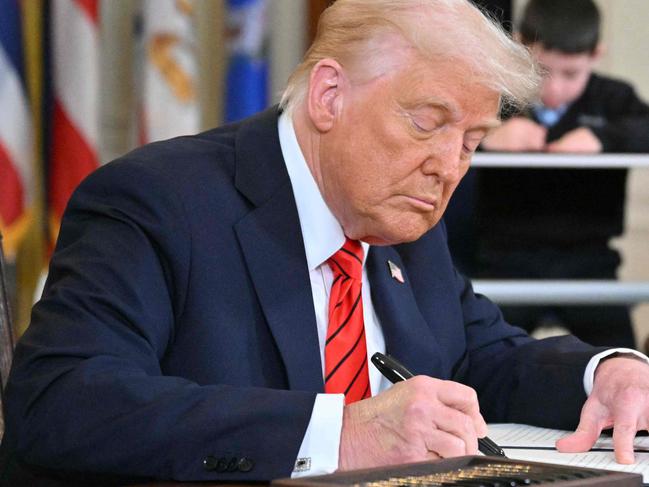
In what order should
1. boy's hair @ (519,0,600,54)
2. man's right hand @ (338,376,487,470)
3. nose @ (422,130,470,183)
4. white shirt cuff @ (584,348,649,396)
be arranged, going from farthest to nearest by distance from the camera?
boy's hair @ (519,0,600,54), white shirt cuff @ (584,348,649,396), nose @ (422,130,470,183), man's right hand @ (338,376,487,470)

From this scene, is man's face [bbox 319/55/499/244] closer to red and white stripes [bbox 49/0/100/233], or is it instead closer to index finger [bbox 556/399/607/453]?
index finger [bbox 556/399/607/453]

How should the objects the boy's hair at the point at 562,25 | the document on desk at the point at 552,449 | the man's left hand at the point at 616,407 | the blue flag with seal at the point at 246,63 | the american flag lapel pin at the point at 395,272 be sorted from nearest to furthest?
the document on desk at the point at 552,449
the man's left hand at the point at 616,407
the american flag lapel pin at the point at 395,272
the boy's hair at the point at 562,25
the blue flag with seal at the point at 246,63

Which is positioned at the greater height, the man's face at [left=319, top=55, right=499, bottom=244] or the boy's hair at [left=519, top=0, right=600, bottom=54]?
the man's face at [left=319, top=55, right=499, bottom=244]

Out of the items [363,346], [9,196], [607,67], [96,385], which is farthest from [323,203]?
[607,67]

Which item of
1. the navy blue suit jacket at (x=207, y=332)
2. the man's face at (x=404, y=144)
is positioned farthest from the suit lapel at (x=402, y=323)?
the man's face at (x=404, y=144)

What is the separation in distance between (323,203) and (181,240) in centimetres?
32

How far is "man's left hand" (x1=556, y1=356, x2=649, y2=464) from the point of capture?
1.77 m

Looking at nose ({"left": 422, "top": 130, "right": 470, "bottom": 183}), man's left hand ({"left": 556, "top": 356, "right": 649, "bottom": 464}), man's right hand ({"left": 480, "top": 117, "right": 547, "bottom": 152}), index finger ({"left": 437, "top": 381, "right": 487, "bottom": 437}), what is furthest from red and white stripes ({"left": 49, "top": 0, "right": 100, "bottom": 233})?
index finger ({"left": 437, "top": 381, "right": 487, "bottom": 437})

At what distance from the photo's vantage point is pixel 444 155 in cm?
190

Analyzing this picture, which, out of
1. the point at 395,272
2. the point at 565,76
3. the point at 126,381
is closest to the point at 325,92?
the point at 395,272

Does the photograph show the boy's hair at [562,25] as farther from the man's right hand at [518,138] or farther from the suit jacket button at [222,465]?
the suit jacket button at [222,465]

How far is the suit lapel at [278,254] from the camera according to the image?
184cm

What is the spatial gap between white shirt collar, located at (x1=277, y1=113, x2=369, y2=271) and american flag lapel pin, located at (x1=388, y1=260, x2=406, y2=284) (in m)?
0.18

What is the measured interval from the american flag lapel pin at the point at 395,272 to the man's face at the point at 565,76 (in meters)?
2.51
